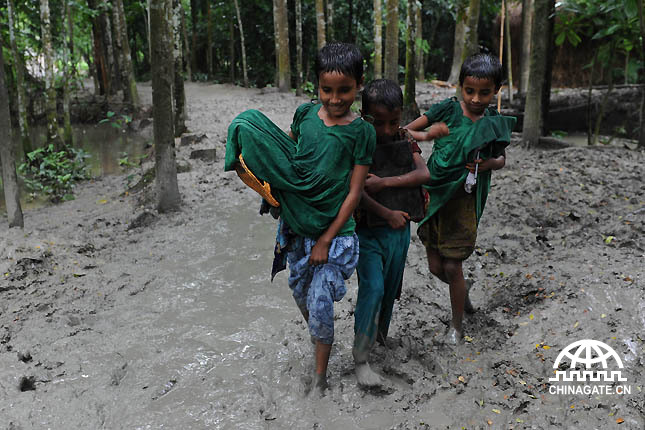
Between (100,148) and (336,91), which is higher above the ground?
(336,91)

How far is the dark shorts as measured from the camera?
10.3 ft

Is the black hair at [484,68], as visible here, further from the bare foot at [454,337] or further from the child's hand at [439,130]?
the bare foot at [454,337]

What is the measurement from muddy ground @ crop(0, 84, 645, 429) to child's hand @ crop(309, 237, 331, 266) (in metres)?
0.76

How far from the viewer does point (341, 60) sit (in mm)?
2369

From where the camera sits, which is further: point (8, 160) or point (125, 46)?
point (125, 46)

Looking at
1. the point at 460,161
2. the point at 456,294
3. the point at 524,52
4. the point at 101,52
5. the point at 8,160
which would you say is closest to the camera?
the point at 460,161

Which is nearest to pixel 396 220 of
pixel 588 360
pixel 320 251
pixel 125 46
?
pixel 320 251

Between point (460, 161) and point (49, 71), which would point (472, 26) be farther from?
point (49, 71)

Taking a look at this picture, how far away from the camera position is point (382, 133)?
2.75 meters

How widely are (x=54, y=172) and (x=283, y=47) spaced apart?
870cm

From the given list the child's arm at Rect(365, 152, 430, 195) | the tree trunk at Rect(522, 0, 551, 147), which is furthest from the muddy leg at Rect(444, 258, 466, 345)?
the tree trunk at Rect(522, 0, 551, 147)

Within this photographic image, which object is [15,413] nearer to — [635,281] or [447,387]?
[447,387]

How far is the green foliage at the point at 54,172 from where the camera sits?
8844 mm

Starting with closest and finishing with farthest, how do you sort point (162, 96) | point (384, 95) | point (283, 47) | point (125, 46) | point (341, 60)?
point (341, 60), point (384, 95), point (162, 96), point (125, 46), point (283, 47)
